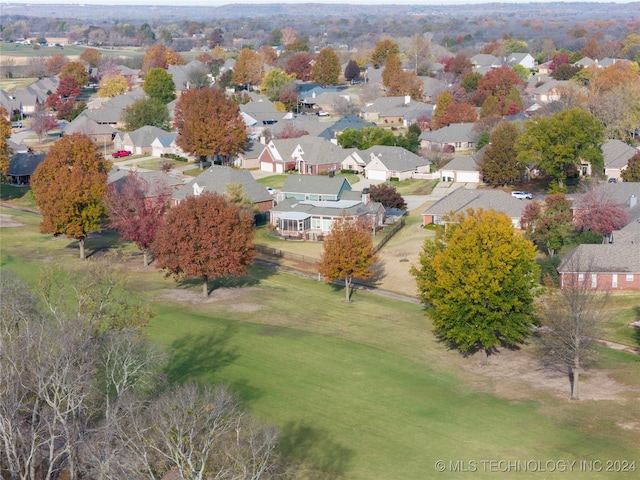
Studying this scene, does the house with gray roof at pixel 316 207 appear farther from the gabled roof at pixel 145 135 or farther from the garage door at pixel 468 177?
the gabled roof at pixel 145 135

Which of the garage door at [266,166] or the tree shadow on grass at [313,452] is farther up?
the tree shadow on grass at [313,452]

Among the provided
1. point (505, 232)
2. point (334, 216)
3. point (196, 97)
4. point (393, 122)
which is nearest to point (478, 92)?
point (393, 122)

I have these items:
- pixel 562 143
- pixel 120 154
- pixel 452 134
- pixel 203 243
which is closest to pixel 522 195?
pixel 562 143

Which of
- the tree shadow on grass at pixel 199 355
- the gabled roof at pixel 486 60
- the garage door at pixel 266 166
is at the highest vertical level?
the gabled roof at pixel 486 60

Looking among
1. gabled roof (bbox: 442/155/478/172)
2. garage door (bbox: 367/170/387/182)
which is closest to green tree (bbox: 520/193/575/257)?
gabled roof (bbox: 442/155/478/172)

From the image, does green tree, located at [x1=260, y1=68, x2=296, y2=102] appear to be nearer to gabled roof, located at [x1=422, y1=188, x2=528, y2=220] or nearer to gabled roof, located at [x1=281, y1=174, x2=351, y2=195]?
gabled roof, located at [x1=281, y1=174, x2=351, y2=195]

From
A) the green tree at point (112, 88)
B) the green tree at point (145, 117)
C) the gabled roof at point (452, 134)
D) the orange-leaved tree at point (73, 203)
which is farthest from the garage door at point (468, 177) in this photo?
the green tree at point (112, 88)
